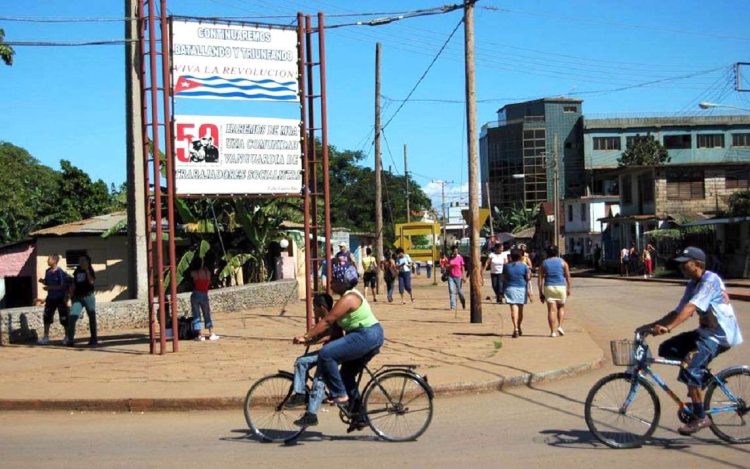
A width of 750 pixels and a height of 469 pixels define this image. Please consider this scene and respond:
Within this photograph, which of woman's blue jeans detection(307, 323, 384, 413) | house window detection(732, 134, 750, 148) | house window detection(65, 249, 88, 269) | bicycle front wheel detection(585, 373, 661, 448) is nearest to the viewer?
bicycle front wheel detection(585, 373, 661, 448)

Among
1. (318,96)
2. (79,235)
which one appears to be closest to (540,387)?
(318,96)

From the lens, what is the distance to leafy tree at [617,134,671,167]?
72.1m

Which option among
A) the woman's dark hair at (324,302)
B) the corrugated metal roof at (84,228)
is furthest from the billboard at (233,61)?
the corrugated metal roof at (84,228)

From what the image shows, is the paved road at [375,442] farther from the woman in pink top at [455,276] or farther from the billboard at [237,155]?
the woman in pink top at [455,276]

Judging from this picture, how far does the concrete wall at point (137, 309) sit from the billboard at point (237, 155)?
4.51m

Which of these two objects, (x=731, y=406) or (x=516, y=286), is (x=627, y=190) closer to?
(x=516, y=286)

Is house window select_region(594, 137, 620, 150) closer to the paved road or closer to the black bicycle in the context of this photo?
the paved road

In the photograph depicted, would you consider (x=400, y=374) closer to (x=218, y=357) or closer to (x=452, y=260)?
(x=218, y=357)

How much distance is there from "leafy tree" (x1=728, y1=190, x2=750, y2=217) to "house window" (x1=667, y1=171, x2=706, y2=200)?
10.3m

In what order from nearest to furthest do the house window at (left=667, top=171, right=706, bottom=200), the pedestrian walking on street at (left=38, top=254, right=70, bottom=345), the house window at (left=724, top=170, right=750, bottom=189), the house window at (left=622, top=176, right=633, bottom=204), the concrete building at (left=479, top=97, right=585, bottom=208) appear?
the pedestrian walking on street at (left=38, top=254, right=70, bottom=345) < the house window at (left=667, top=171, right=706, bottom=200) < the house window at (left=724, top=170, right=750, bottom=189) < the house window at (left=622, top=176, right=633, bottom=204) < the concrete building at (left=479, top=97, right=585, bottom=208)

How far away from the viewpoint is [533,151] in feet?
305

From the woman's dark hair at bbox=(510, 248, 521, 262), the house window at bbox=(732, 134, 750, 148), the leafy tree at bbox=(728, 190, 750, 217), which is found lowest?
the woman's dark hair at bbox=(510, 248, 521, 262)

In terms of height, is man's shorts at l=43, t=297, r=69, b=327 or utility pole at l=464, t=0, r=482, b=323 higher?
utility pole at l=464, t=0, r=482, b=323

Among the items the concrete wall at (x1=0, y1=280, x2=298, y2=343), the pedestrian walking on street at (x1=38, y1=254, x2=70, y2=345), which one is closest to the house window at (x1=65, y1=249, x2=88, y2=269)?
the concrete wall at (x1=0, y1=280, x2=298, y2=343)
